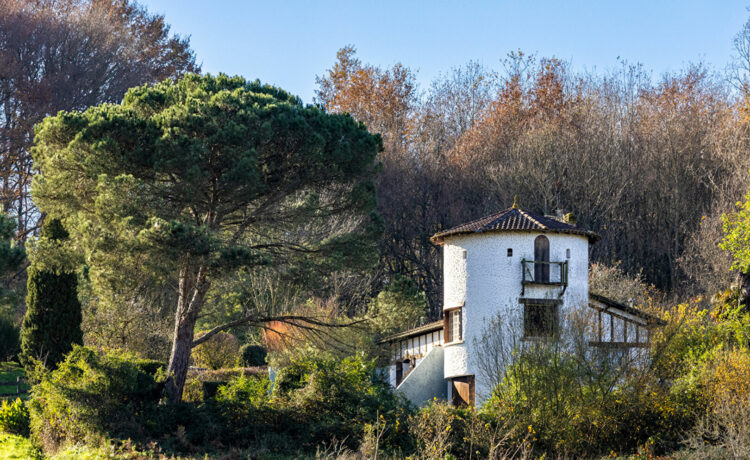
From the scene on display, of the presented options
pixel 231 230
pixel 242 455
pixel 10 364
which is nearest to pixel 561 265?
pixel 231 230

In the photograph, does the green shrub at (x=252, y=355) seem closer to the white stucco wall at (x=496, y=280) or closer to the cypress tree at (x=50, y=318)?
the white stucco wall at (x=496, y=280)

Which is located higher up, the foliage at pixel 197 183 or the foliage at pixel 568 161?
the foliage at pixel 568 161

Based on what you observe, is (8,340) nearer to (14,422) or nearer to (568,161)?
(14,422)

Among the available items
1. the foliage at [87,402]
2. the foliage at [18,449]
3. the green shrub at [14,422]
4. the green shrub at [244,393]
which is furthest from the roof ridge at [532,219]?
the foliage at [18,449]

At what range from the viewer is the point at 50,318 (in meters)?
23.3

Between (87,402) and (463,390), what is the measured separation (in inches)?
509

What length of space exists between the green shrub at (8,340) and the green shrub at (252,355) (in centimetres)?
786

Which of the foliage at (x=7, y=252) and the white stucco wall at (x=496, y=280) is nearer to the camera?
the foliage at (x=7, y=252)

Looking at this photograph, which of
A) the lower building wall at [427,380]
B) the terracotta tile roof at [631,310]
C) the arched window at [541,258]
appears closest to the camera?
the terracotta tile roof at [631,310]

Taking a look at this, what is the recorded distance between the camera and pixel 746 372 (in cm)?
1850

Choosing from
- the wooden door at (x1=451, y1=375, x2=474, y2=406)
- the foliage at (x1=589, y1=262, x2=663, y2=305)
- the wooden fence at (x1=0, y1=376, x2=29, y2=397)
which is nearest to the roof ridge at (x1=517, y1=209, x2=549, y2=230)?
the wooden door at (x1=451, y1=375, x2=474, y2=406)

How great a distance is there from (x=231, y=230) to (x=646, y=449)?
34.2 feet

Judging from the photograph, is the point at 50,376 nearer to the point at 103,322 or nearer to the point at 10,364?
the point at 103,322

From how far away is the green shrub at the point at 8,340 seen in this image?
2898cm
